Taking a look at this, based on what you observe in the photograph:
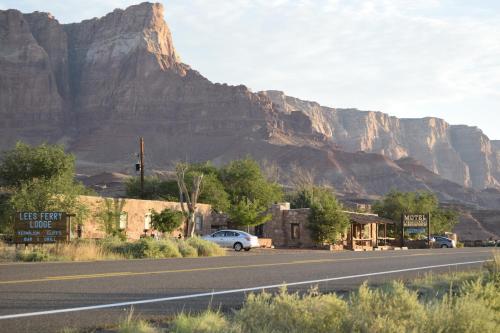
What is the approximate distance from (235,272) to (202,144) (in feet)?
499

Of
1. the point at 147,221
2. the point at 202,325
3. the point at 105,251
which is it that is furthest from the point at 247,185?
the point at 202,325

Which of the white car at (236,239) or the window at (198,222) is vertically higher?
the window at (198,222)

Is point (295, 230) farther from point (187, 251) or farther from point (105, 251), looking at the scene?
point (105, 251)

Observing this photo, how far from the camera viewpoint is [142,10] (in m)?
193

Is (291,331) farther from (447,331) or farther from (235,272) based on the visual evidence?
(235,272)

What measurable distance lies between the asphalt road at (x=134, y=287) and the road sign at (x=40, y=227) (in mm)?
8817

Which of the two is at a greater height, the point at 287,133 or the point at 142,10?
the point at 142,10

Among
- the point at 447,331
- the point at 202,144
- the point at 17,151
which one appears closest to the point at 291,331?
the point at 447,331

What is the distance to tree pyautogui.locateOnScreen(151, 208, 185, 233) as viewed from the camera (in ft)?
145

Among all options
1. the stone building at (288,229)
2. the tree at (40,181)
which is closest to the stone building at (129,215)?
the tree at (40,181)

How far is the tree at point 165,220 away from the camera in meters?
44.2

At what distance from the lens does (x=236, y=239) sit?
41531 mm

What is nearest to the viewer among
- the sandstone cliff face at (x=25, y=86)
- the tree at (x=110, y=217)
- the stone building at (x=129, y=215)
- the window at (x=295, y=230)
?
the stone building at (x=129, y=215)

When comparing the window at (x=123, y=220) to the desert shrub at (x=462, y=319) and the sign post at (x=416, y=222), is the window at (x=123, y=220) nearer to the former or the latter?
the sign post at (x=416, y=222)
